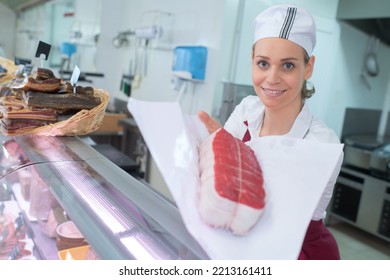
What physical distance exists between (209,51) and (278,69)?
Result: 1.87 m

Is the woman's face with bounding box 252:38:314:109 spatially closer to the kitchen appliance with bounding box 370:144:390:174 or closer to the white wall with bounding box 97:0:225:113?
the white wall with bounding box 97:0:225:113

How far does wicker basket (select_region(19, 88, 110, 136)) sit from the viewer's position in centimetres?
121

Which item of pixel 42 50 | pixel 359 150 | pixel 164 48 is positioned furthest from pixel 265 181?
pixel 164 48

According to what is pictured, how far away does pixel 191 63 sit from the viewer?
266cm

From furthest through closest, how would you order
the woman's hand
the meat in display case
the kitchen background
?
1. the kitchen background
2. the woman's hand
3. the meat in display case

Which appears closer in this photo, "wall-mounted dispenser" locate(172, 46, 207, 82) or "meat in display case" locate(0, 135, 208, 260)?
"meat in display case" locate(0, 135, 208, 260)

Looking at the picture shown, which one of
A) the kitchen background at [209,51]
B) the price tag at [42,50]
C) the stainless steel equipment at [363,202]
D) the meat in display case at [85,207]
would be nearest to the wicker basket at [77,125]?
the meat in display case at [85,207]

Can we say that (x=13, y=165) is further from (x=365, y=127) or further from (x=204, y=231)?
(x=365, y=127)

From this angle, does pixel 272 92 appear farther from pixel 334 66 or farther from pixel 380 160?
pixel 334 66

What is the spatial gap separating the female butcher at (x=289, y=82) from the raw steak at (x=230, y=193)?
185 mm

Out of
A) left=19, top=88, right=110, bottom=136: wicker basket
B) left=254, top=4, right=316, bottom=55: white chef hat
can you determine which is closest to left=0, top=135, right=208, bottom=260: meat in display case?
left=19, top=88, right=110, bottom=136: wicker basket

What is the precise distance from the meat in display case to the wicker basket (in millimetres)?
26
